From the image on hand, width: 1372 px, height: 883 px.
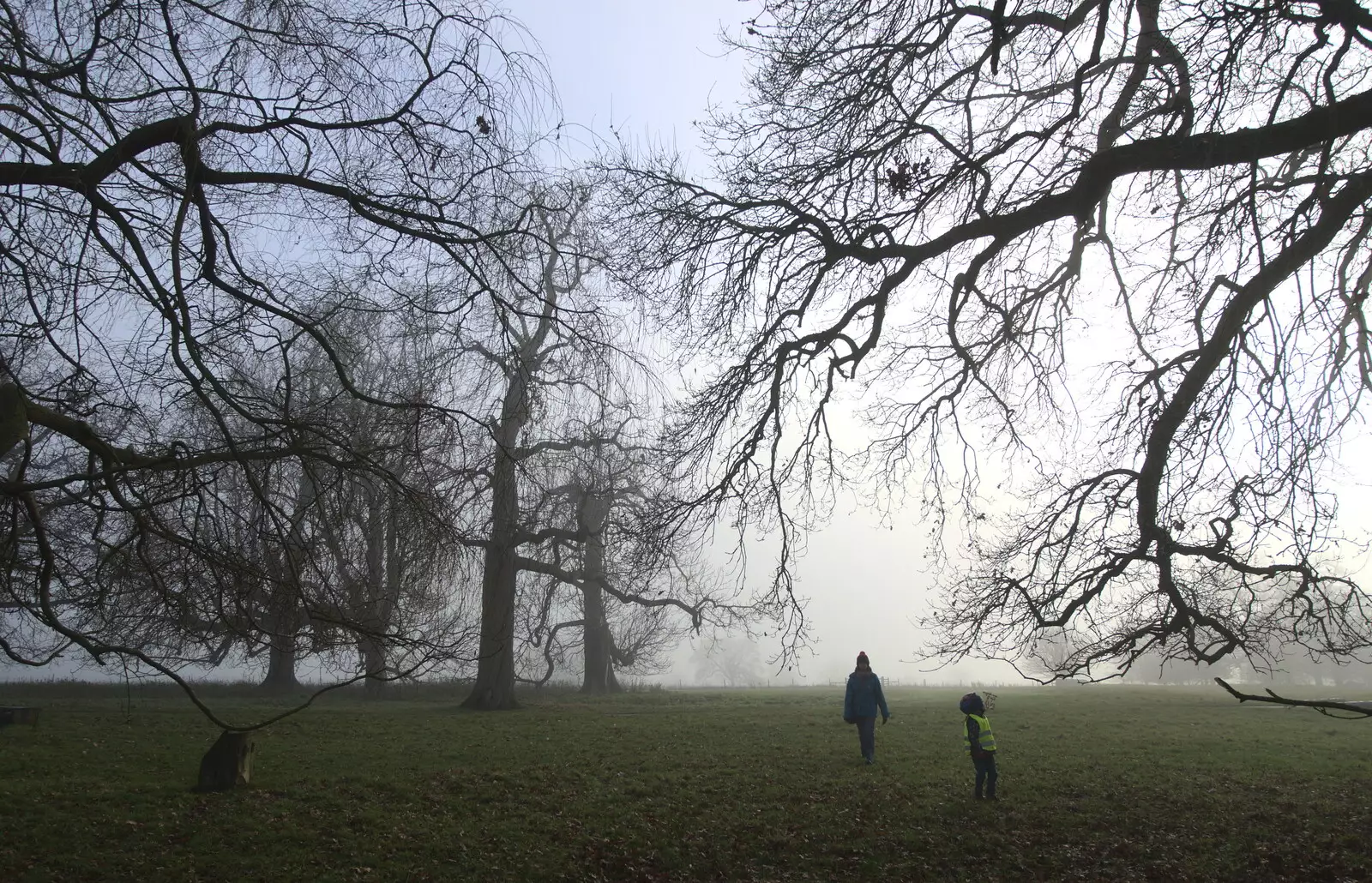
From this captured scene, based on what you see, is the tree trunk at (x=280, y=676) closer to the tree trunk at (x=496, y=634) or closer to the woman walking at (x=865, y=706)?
the tree trunk at (x=496, y=634)

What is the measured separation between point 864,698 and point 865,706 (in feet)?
0.33

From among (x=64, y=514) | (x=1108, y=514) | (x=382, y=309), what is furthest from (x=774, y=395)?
(x=64, y=514)

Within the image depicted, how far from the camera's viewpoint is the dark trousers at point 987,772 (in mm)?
9273

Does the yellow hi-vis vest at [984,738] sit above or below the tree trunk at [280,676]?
below

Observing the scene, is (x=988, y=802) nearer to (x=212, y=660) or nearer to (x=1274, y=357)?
(x=1274, y=357)

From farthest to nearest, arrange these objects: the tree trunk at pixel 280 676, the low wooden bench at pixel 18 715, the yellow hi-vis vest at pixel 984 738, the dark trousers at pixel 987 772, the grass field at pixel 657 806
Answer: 1. the tree trunk at pixel 280 676
2. the low wooden bench at pixel 18 715
3. the dark trousers at pixel 987 772
4. the yellow hi-vis vest at pixel 984 738
5. the grass field at pixel 657 806

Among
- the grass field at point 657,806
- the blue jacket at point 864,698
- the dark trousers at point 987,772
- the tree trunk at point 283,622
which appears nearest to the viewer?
the tree trunk at point 283,622

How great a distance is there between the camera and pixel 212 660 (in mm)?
6102

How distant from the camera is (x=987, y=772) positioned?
30.6ft

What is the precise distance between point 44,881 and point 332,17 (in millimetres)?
5671

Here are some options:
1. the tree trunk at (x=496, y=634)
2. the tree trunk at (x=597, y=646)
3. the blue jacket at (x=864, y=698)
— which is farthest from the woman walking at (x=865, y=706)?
the tree trunk at (x=597, y=646)

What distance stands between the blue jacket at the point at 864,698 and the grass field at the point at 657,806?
0.66 metres

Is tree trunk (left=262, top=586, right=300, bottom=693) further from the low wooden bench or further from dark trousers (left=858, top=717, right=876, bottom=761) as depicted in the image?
the low wooden bench

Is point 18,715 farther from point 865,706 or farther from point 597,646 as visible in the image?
point 597,646
